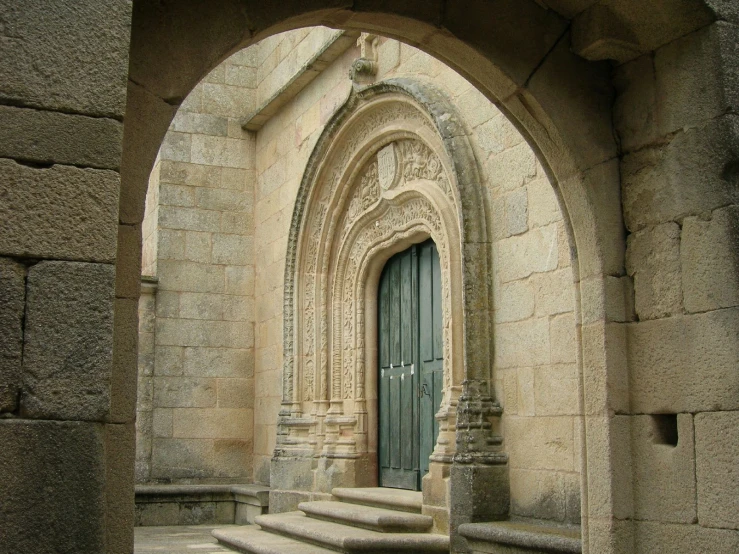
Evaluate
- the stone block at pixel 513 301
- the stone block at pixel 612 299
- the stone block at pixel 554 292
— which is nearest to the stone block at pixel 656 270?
the stone block at pixel 612 299

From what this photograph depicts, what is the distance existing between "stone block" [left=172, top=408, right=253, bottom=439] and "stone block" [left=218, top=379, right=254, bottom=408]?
0.06 metres

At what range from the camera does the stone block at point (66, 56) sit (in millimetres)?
2414

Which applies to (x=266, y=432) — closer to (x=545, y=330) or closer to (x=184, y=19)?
(x=545, y=330)

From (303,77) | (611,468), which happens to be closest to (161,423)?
(303,77)

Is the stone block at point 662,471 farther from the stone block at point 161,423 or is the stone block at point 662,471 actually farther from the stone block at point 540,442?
the stone block at point 161,423

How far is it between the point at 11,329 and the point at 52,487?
39 cm

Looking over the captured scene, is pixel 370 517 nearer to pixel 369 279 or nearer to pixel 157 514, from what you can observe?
pixel 369 279

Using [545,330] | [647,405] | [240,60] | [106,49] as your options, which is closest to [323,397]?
[545,330]

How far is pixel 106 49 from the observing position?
2521mm

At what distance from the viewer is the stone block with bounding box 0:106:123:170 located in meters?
2.40

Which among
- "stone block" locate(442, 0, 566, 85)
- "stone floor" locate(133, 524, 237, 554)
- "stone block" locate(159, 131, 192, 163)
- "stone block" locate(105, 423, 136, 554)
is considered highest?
"stone block" locate(159, 131, 192, 163)

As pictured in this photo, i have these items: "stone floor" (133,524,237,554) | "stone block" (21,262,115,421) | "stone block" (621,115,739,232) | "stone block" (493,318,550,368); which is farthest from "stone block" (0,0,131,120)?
"stone floor" (133,524,237,554)

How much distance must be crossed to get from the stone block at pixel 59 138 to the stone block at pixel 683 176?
2313 millimetres

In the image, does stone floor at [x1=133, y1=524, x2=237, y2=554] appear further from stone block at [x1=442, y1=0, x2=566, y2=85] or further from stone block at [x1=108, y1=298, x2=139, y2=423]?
stone block at [x1=442, y1=0, x2=566, y2=85]
